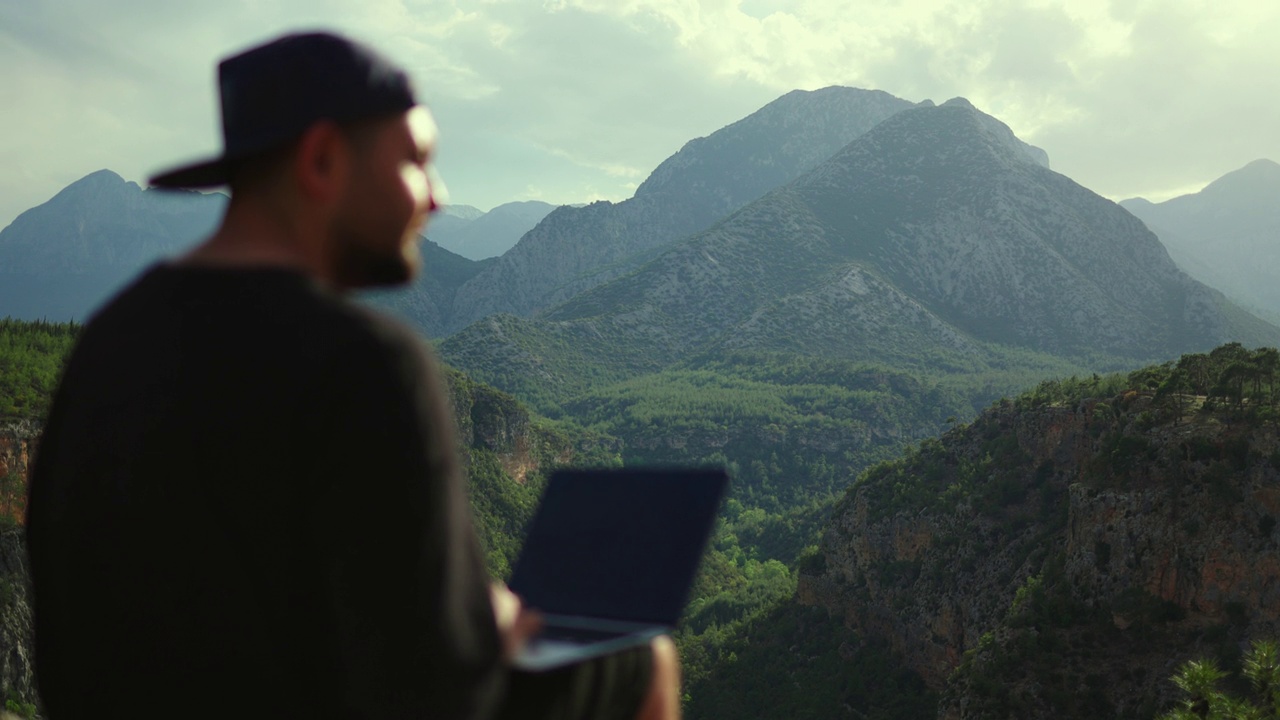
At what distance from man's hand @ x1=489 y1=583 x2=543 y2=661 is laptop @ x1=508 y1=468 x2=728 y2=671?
3cm

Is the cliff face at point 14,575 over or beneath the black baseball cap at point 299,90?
beneath

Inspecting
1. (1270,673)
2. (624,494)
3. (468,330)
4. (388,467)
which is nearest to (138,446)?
(388,467)

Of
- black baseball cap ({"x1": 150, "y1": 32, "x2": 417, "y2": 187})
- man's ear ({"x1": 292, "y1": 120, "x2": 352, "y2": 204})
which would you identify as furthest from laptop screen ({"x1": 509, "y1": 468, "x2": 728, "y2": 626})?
black baseball cap ({"x1": 150, "y1": 32, "x2": 417, "y2": 187})

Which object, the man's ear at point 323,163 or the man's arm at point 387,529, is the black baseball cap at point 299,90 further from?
the man's arm at point 387,529

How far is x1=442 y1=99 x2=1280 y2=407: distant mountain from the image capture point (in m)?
155

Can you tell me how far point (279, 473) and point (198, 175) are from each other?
93 centimetres

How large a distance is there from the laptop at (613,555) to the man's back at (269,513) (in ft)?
1.46

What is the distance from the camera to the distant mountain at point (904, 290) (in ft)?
510

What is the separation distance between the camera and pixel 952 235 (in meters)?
181

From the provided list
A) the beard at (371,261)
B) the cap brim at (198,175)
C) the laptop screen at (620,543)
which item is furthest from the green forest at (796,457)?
the cap brim at (198,175)

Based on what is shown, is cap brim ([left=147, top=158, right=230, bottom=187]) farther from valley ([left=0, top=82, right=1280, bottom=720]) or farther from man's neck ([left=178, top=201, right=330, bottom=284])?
valley ([left=0, top=82, right=1280, bottom=720])

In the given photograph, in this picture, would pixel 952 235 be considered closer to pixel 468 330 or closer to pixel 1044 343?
pixel 1044 343

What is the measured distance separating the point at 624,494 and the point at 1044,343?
169226mm

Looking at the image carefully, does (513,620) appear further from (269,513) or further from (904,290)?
(904,290)
